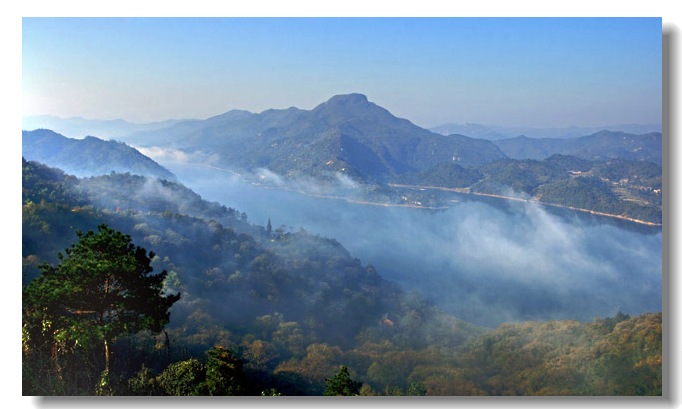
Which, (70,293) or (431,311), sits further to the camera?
(431,311)

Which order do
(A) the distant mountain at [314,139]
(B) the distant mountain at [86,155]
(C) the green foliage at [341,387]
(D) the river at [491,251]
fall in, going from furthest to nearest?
(D) the river at [491,251]
(A) the distant mountain at [314,139]
(B) the distant mountain at [86,155]
(C) the green foliage at [341,387]

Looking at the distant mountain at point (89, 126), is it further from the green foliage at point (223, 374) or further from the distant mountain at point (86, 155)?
the green foliage at point (223, 374)

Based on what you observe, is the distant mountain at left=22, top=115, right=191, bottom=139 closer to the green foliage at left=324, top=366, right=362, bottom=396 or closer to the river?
the river

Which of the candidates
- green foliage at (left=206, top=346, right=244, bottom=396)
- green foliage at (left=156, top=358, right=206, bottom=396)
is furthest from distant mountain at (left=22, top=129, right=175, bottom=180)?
green foliage at (left=206, top=346, right=244, bottom=396)

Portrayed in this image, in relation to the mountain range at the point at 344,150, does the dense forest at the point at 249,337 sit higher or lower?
lower

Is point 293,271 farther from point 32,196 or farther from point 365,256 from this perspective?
point 365,256

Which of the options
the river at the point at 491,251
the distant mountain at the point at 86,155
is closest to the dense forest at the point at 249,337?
the distant mountain at the point at 86,155
